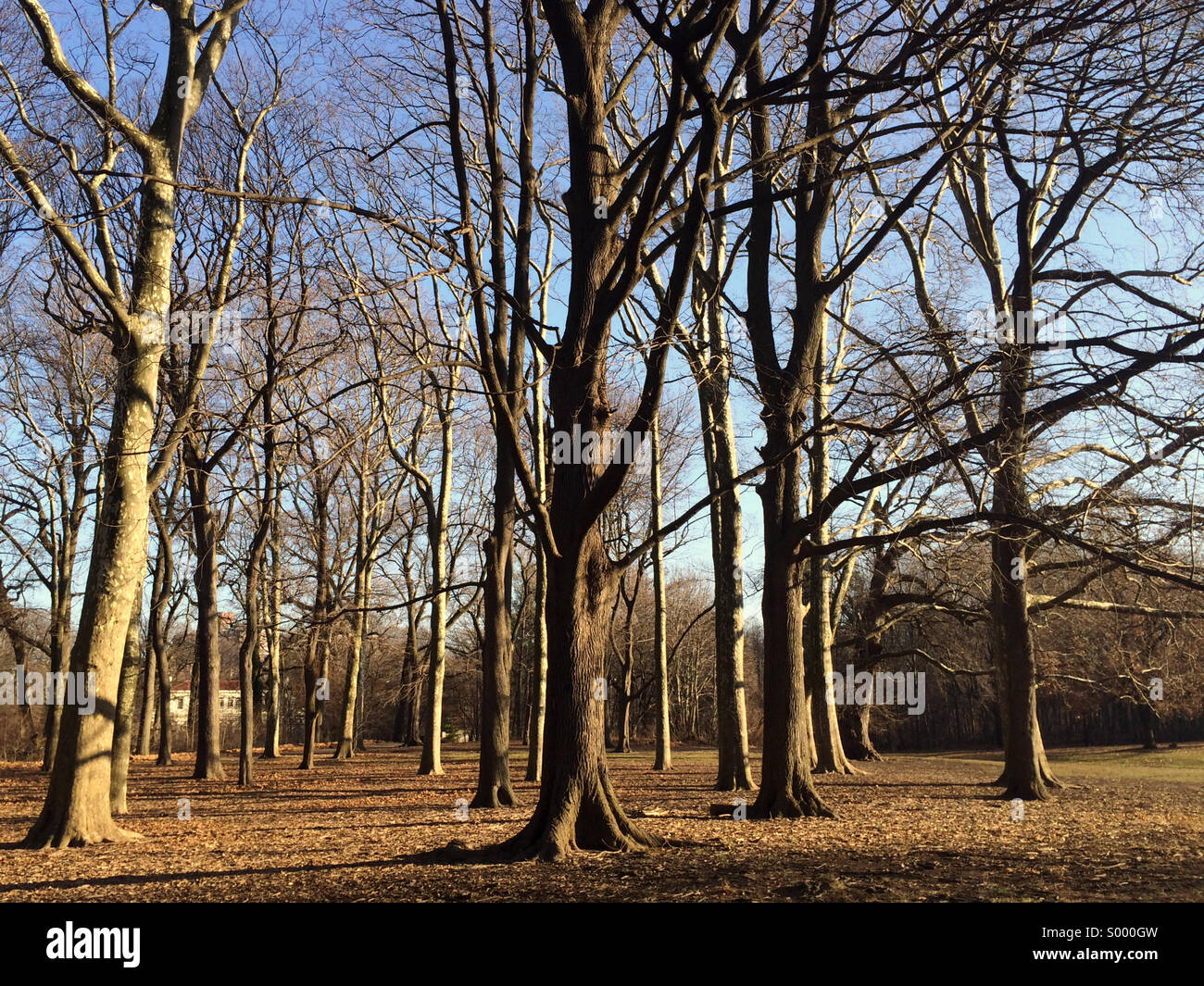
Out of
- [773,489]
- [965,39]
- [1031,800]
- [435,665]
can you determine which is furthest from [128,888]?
[435,665]

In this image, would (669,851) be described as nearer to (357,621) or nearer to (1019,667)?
(1019,667)

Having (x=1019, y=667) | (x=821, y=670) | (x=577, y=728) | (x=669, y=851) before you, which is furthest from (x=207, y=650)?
(x=1019, y=667)

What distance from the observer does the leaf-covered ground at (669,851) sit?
21.2ft

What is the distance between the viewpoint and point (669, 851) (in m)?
8.04

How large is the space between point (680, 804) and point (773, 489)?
15.6 feet

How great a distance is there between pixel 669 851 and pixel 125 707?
10.6 m

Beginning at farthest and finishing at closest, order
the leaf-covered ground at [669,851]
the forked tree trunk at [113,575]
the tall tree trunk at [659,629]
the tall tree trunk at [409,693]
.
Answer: the tall tree trunk at [409,693]
the tall tree trunk at [659,629]
the forked tree trunk at [113,575]
the leaf-covered ground at [669,851]

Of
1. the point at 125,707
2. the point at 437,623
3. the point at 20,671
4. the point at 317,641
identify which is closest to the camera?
the point at 125,707

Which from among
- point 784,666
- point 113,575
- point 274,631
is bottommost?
point 784,666

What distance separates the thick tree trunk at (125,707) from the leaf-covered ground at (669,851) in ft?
1.32

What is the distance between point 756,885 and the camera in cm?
647

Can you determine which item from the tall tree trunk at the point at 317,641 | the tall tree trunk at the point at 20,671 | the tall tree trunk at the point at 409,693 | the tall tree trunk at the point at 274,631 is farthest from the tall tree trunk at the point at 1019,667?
the tall tree trunk at the point at 20,671

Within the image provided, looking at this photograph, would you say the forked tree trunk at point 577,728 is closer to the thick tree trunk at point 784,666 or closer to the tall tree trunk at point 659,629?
the thick tree trunk at point 784,666
